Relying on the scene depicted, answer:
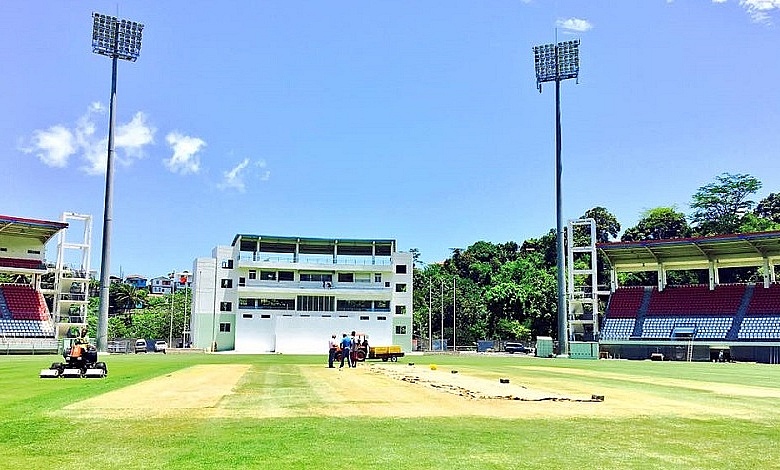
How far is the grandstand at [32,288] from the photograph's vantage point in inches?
2837

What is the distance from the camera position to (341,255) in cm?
9962

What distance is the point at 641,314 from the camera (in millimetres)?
78562

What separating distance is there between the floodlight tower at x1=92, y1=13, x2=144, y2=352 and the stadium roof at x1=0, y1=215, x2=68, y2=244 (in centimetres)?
1169

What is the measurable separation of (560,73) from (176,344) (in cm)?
6368

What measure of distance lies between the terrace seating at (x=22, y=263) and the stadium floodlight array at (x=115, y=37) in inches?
1007

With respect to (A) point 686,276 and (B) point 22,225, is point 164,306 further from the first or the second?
(A) point 686,276

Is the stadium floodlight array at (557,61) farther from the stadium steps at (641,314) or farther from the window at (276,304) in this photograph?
the window at (276,304)

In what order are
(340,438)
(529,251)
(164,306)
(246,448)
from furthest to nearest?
1. (529,251)
2. (164,306)
3. (340,438)
4. (246,448)

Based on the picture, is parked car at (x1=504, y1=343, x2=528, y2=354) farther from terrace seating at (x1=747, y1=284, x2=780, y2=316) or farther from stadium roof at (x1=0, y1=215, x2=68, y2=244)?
stadium roof at (x1=0, y1=215, x2=68, y2=244)

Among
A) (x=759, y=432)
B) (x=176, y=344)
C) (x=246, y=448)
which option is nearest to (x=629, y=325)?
(x=176, y=344)

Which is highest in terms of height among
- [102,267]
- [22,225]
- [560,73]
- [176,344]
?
[560,73]

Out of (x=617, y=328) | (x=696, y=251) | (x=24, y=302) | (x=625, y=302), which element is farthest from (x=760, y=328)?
(x=24, y=302)

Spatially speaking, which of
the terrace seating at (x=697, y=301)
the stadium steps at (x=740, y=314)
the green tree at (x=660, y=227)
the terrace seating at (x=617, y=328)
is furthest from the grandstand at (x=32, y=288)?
the green tree at (x=660, y=227)

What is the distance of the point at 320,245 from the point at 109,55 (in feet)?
121
